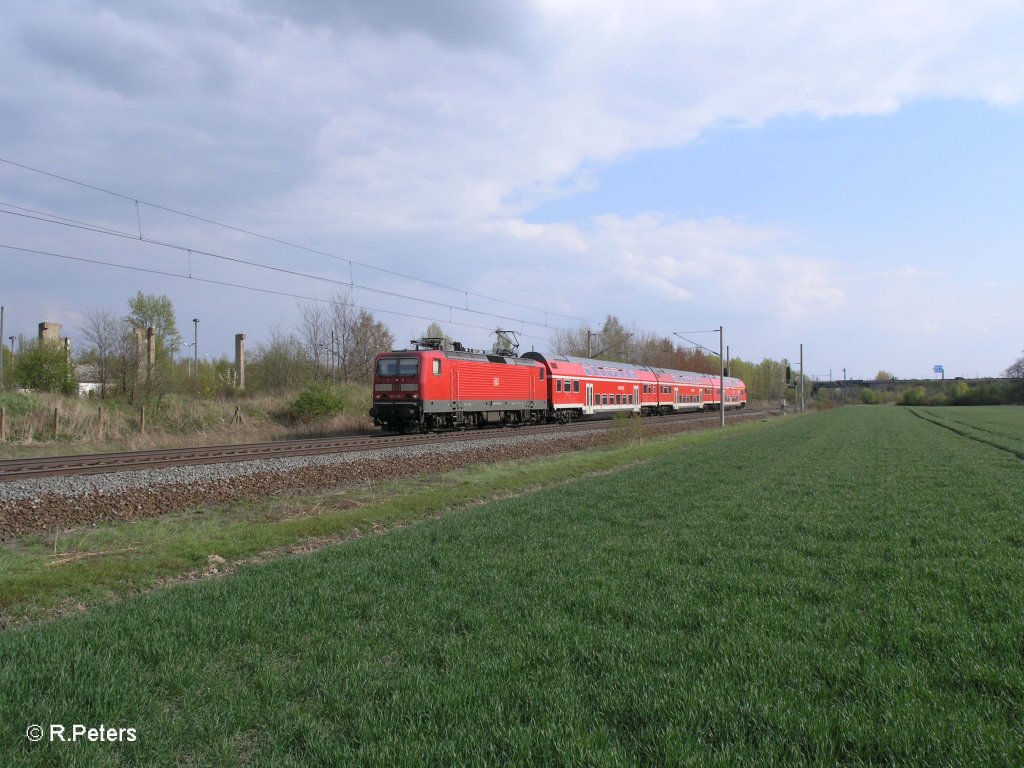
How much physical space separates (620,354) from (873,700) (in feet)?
254

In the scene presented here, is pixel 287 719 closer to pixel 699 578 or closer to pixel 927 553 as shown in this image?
pixel 699 578

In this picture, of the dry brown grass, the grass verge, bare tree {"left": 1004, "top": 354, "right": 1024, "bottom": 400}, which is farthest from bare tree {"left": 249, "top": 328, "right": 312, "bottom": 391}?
bare tree {"left": 1004, "top": 354, "right": 1024, "bottom": 400}

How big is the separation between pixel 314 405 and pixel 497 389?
9.25 metres

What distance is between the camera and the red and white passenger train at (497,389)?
25.6m

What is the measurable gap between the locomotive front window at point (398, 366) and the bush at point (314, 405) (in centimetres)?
644

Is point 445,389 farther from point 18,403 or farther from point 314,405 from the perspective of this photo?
point 18,403

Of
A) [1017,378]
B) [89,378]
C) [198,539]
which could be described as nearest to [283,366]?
[89,378]

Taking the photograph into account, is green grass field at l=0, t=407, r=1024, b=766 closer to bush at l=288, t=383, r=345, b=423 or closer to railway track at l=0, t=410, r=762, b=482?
railway track at l=0, t=410, r=762, b=482

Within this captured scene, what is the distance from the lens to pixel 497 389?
3077 centimetres

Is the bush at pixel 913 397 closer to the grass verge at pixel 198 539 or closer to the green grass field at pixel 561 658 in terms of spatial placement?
the grass verge at pixel 198 539

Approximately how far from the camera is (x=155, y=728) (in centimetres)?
358

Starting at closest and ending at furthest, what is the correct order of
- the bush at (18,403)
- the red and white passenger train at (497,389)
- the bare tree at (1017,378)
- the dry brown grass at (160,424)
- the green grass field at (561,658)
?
the green grass field at (561,658), the dry brown grass at (160,424), the bush at (18,403), the red and white passenger train at (497,389), the bare tree at (1017,378)

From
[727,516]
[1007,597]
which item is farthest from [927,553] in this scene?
[727,516]

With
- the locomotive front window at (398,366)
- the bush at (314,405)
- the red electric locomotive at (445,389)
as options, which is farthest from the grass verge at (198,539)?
the bush at (314,405)
